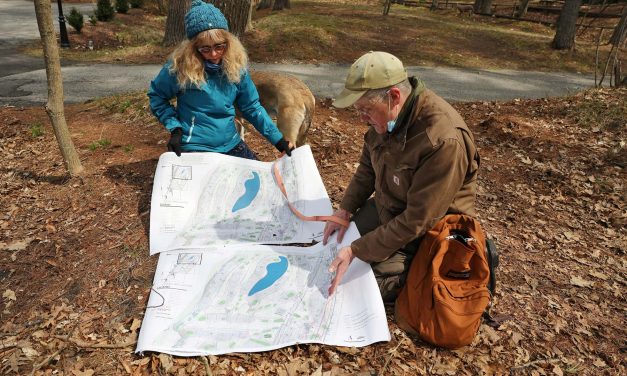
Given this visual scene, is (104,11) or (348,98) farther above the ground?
A: (348,98)

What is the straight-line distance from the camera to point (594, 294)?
306 centimetres

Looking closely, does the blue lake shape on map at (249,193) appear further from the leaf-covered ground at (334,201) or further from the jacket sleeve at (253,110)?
the leaf-covered ground at (334,201)

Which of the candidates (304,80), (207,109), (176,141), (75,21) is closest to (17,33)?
(75,21)

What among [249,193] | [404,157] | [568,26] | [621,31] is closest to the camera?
[404,157]

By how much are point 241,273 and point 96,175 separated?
95.9 inches

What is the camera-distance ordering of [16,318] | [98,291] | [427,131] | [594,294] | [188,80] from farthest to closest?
[188,80], [594,294], [98,291], [16,318], [427,131]

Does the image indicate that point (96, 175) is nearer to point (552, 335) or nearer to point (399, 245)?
point (399, 245)

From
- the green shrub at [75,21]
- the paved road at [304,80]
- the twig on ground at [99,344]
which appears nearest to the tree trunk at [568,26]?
the paved road at [304,80]

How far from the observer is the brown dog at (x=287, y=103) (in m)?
4.55

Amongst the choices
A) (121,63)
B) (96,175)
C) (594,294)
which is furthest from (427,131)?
(121,63)

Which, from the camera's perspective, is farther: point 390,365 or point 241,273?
point 241,273

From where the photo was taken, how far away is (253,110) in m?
3.82

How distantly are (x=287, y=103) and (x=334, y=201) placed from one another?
50.9 inches

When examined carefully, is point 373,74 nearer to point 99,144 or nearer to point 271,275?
point 271,275
